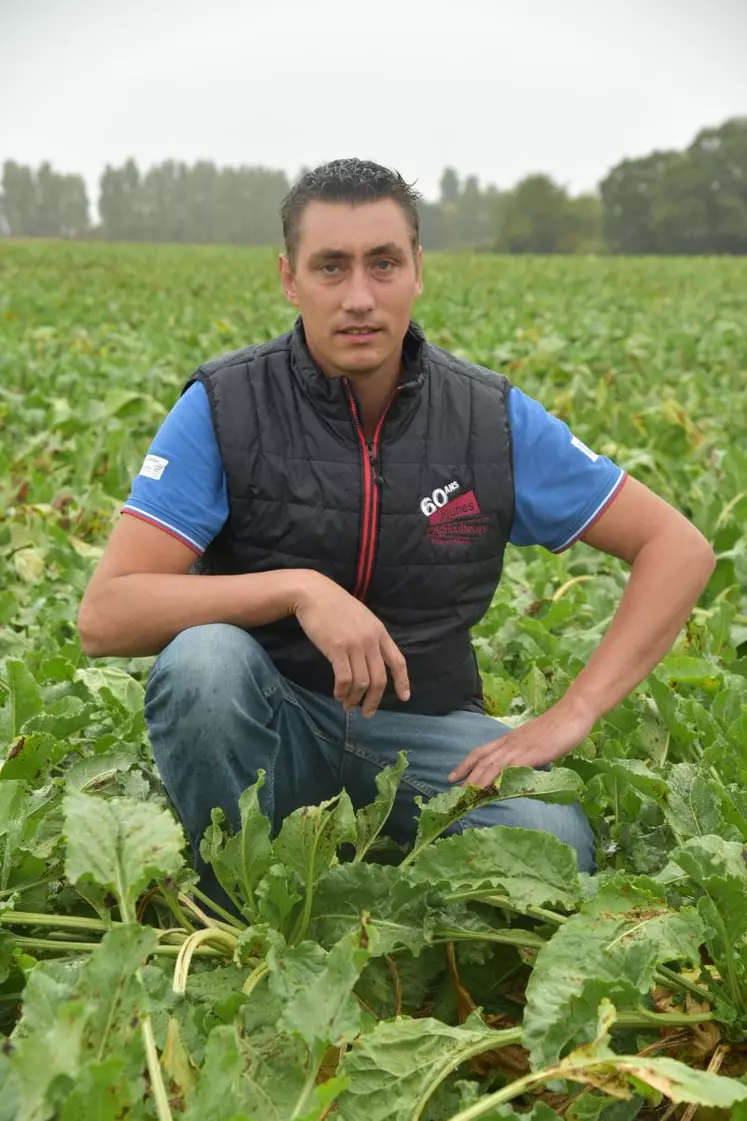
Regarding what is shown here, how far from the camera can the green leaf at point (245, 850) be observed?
204 centimetres

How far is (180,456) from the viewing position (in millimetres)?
2469

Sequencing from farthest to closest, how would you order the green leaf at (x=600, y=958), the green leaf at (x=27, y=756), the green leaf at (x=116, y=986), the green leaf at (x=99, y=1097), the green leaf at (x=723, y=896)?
the green leaf at (x=27, y=756) < the green leaf at (x=723, y=896) < the green leaf at (x=600, y=958) < the green leaf at (x=116, y=986) < the green leaf at (x=99, y=1097)

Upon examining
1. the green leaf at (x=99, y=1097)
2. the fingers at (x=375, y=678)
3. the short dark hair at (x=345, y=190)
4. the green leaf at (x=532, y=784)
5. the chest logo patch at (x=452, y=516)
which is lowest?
the green leaf at (x=99, y=1097)

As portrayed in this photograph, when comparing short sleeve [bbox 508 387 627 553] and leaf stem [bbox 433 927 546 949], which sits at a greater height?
short sleeve [bbox 508 387 627 553]

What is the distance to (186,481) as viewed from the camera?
246 cm

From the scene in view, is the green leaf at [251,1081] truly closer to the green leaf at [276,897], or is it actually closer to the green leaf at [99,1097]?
the green leaf at [99,1097]

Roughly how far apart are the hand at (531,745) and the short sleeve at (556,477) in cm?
39

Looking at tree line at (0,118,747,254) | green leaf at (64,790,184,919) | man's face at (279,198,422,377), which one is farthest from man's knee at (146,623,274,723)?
tree line at (0,118,747,254)

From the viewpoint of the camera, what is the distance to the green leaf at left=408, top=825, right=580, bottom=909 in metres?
2.01

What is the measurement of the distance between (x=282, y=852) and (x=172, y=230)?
99.7 metres

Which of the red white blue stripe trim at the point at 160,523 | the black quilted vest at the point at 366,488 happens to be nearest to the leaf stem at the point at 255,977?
the black quilted vest at the point at 366,488

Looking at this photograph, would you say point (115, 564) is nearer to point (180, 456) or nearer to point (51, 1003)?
Answer: point (180, 456)

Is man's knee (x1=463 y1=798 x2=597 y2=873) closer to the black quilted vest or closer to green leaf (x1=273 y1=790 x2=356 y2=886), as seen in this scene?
the black quilted vest

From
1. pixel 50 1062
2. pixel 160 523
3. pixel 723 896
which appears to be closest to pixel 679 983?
pixel 723 896
